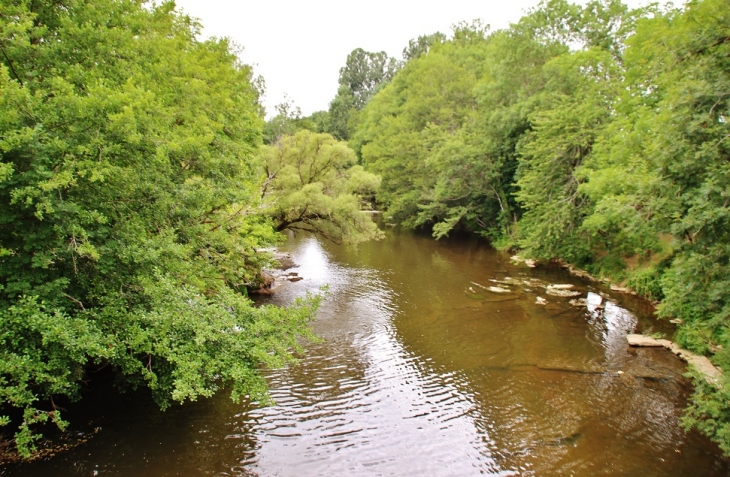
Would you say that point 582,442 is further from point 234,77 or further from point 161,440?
point 234,77

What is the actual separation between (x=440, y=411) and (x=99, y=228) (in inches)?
328

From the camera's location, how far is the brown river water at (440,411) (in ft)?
26.4

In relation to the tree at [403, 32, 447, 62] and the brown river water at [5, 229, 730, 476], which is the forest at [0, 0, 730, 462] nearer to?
the brown river water at [5, 229, 730, 476]

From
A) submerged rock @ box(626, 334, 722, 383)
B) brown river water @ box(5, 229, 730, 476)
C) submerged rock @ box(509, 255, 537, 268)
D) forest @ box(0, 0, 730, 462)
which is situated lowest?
brown river water @ box(5, 229, 730, 476)

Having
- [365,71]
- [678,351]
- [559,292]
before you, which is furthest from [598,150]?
[365,71]

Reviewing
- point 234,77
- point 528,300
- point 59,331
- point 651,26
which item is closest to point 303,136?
point 234,77

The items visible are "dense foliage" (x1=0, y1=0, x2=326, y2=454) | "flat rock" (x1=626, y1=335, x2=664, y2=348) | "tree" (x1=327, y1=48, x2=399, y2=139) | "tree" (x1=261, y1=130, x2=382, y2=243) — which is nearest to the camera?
"dense foliage" (x1=0, y1=0, x2=326, y2=454)

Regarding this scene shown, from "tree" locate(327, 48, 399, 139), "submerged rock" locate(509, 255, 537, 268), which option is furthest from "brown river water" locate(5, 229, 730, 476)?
"tree" locate(327, 48, 399, 139)

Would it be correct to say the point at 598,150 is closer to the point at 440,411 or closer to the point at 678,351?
the point at 678,351

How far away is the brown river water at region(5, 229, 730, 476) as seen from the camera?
804cm

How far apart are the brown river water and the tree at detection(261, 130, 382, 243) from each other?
203 inches

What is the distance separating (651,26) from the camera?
53.8ft

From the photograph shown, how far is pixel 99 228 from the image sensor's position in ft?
24.0

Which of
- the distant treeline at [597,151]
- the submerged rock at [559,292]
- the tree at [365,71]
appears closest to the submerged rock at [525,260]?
the distant treeline at [597,151]
